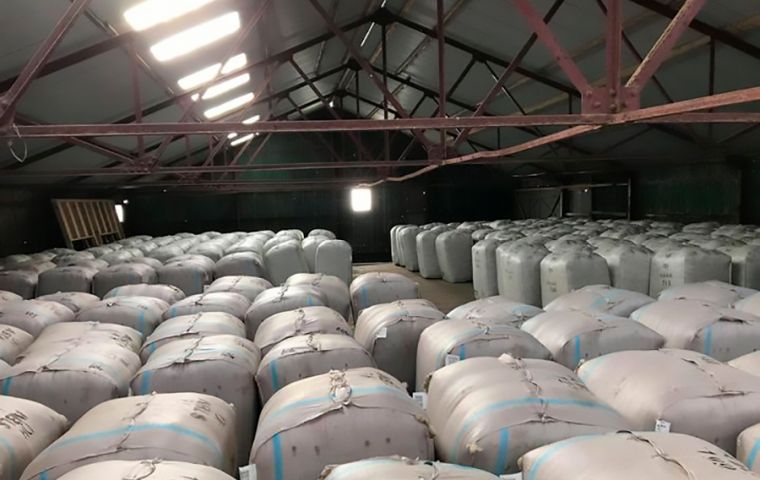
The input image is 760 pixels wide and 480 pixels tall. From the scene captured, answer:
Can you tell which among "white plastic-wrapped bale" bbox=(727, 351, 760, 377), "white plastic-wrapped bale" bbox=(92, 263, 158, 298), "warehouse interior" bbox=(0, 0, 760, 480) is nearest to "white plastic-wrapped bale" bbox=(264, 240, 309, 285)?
"warehouse interior" bbox=(0, 0, 760, 480)

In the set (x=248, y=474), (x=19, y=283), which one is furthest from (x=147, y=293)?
(x=248, y=474)

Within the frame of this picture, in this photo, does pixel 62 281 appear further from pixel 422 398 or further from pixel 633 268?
pixel 633 268

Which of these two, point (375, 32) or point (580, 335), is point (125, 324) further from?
point (375, 32)

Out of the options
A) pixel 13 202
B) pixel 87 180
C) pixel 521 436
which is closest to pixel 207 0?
pixel 521 436

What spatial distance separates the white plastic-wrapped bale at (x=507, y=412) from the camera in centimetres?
234

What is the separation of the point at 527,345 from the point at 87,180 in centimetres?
1398

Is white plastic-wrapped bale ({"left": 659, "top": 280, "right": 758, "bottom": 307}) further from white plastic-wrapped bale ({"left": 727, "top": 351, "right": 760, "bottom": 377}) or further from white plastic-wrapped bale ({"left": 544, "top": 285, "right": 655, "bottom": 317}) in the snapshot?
white plastic-wrapped bale ({"left": 727, "top": 351, "right": 760, "bottom": 377})

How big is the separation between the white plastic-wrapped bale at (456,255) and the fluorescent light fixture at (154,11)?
282 inches

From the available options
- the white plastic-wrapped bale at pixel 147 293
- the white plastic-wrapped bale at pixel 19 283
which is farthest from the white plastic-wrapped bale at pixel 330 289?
the white plastic-wrapped bale at pixel 19 283

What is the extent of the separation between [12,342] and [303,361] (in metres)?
2.40

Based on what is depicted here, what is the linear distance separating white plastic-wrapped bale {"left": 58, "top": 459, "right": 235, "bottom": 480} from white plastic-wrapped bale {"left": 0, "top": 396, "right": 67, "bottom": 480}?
1.97ft

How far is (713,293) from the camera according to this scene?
16.3 ft

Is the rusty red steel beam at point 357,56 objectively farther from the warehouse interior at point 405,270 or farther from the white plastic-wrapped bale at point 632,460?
the white plastic-wrapped bale at point 632,460

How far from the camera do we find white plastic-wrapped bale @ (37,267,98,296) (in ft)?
23.9
